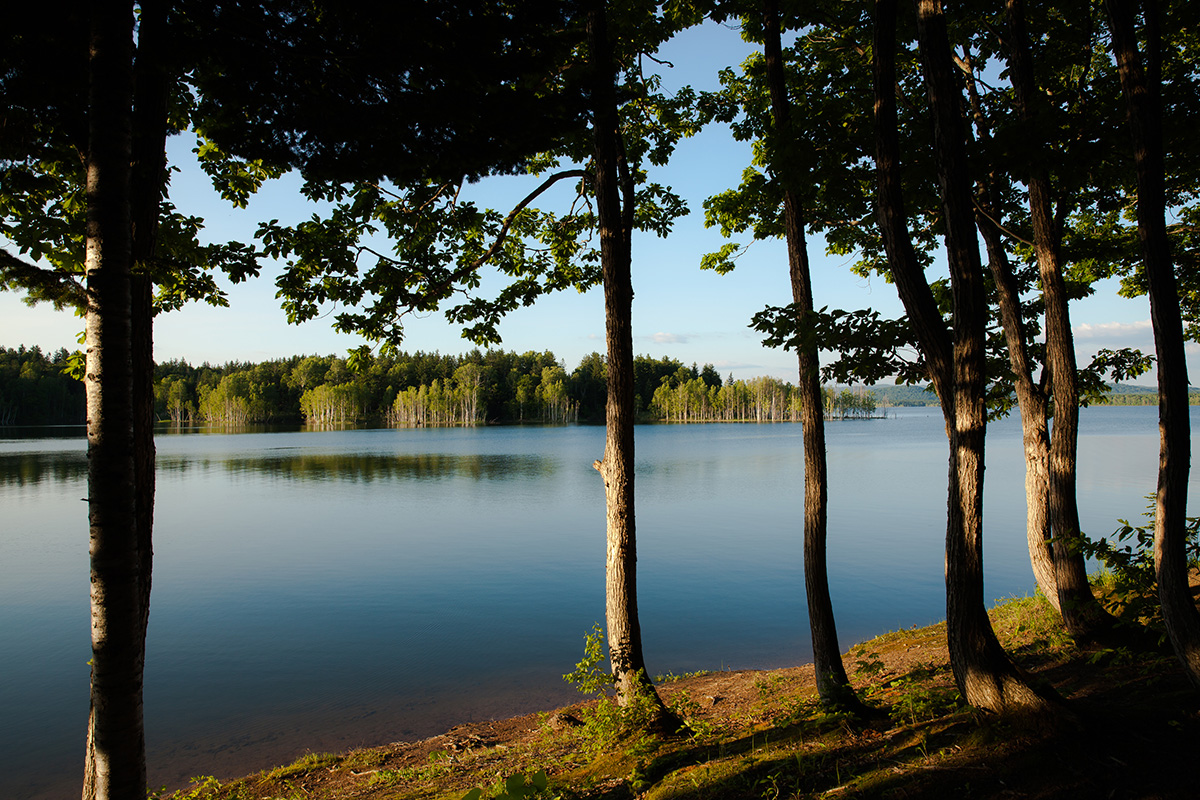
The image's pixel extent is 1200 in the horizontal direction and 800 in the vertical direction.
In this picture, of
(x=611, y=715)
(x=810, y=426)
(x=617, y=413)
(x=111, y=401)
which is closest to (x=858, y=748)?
(x=611, y=715)

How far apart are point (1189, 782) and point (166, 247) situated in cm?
739

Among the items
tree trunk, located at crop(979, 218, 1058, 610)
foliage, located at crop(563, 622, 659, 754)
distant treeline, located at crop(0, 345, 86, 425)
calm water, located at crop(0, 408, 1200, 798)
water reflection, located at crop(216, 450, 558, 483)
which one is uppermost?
distant treeline, located at crop(0, 345, 86, 425)

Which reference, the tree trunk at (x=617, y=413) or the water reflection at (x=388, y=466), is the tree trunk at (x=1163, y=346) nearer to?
the tree trunk at (x=617, y=413)

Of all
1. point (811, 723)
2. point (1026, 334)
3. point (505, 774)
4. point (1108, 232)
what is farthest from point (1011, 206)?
point (505, 774)

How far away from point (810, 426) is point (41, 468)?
4372 cm

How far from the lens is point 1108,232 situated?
1033 centimetres

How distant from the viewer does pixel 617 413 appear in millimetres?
5961

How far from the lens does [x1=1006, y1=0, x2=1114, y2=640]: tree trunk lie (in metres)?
6.60

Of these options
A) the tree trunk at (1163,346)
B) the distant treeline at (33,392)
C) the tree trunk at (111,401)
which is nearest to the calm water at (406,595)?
the tree trunk at (111,401)

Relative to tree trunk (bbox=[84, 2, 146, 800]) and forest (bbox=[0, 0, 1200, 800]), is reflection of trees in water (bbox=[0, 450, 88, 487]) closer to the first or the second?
forest (bbox=[0, 0, 1200, 800])

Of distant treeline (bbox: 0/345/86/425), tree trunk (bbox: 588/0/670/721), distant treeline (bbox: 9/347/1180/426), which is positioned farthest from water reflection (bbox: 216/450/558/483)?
distant treeline (bbox: 0/345/86/425)

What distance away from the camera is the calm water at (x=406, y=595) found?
8.00 metres

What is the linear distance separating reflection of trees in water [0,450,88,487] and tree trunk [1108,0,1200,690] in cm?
3303

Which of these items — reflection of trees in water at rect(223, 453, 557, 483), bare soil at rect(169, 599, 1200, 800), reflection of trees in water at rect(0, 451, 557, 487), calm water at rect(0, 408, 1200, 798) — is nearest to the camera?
bare soil at rect(169, 599, 1200, 800)
